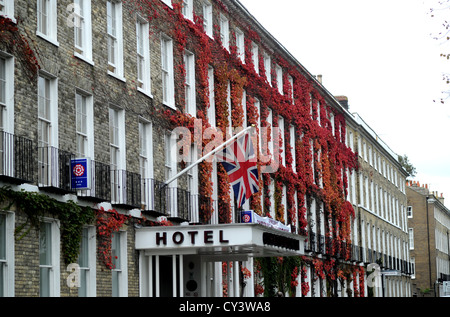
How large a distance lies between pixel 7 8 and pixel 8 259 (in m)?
6.43

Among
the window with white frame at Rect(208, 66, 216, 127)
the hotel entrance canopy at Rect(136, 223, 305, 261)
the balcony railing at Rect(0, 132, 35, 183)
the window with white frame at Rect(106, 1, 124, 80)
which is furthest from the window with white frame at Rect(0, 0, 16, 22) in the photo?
the window with white frame at Rect(208, 66, 216, 127)

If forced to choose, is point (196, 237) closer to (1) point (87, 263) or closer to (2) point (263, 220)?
(2) point (263, 220)

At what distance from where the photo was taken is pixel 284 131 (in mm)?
48219

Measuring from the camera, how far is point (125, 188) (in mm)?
28219

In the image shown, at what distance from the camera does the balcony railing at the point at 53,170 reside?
23578mm

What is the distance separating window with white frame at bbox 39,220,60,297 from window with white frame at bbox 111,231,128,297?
374 cm

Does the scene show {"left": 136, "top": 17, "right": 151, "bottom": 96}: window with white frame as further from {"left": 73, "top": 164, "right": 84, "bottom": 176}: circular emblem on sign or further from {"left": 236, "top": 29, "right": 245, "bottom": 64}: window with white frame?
{"left": 236, "top": 29, "right": 245, "bottom": 64}: window with white frame

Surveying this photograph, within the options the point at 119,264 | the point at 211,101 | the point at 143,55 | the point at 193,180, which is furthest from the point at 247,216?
the point at 119,264

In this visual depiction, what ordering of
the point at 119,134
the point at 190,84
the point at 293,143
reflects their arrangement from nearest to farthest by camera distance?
the point at 119,134, the point at 190,84, the point at 293,143

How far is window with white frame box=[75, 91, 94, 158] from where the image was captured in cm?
2636

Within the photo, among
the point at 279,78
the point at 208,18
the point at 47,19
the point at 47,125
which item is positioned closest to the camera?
the point at 47,125

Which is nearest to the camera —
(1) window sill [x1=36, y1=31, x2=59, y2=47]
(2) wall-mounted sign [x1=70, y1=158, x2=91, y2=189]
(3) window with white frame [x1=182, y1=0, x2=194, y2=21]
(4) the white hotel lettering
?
(1) window sill [x1=36, y1=31, x2=59, y2=47]

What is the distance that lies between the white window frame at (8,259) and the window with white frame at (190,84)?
1358 cm

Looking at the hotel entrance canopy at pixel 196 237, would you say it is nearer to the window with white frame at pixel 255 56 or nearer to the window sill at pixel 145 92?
the window sill at pixel 145 92
